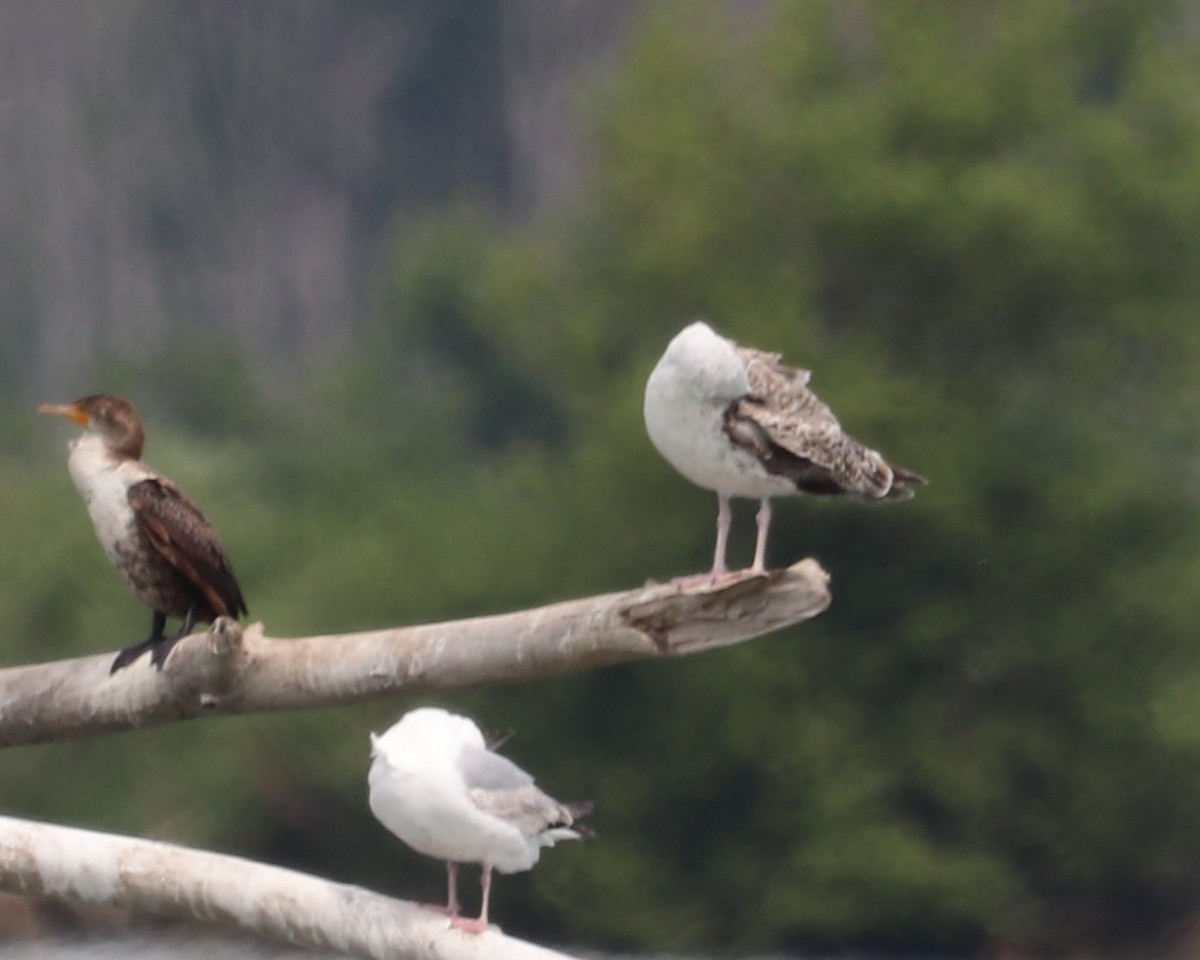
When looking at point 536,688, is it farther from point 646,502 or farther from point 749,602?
point 749,602

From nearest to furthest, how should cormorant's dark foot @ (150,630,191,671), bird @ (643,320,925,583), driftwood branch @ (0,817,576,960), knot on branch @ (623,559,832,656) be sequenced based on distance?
knot on branch @ (623,559,832,656)
driftwood branch @ (0,817,576,960)
bird @ (643,320,925,583)
cormorant's dark foot @ (150,630,191,671)

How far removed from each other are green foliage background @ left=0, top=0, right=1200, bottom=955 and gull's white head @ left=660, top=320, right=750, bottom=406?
19.9ft

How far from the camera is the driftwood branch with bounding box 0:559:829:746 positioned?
105 inches

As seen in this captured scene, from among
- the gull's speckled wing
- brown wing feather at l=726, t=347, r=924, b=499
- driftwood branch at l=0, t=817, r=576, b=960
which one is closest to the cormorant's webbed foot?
driftwood branch at l=0, t=817, r=576, b=960

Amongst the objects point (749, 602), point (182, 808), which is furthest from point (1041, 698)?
point (749, 602)

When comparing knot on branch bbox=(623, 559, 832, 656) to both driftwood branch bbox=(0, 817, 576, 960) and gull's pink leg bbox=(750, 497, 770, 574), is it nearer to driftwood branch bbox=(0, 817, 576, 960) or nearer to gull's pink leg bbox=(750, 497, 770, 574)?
gull's pink leg bbox=(750, 497, 770, 574)

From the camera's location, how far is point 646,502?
9477 millimetres

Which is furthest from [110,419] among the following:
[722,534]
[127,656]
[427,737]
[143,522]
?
[722,534]

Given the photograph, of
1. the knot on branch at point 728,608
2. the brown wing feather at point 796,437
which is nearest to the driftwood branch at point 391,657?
the knot on branch at point 728,608

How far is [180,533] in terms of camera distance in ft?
11.7

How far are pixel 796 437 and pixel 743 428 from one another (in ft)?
0.27

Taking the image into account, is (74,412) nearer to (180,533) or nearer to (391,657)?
(180,533)

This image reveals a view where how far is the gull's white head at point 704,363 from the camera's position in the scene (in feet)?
9.68

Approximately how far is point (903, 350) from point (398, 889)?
11.3 ft
